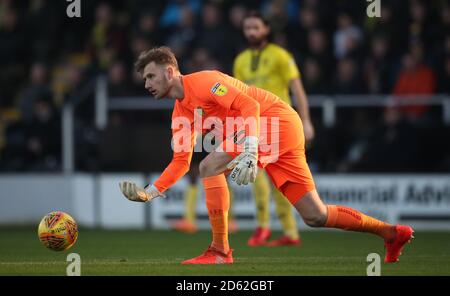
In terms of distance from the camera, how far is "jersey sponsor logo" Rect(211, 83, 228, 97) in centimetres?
823

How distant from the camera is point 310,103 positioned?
49.7ft

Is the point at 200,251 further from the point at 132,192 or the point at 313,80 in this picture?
the point at 313,80

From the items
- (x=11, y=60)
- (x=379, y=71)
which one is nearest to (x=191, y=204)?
(x=379, y=71)

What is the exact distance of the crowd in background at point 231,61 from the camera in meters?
14.7

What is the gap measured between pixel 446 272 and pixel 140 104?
330 inches

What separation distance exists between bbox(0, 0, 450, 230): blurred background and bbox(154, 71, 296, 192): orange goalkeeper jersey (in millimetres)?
5962

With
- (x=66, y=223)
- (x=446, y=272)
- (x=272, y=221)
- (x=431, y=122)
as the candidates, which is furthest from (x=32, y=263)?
(x=431, y=122)

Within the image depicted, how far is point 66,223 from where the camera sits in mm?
8984

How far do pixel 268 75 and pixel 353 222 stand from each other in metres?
3.34

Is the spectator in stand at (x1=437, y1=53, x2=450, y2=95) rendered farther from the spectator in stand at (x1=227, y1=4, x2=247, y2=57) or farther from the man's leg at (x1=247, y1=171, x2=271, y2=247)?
the man's leg at (x1=247, y1=171, x2=271, y2=247)

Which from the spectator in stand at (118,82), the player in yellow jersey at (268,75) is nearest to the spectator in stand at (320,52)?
the spectator in stand at (118,82)

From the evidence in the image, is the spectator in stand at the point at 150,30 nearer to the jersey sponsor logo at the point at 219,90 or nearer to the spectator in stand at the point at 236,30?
the spectator in stand at the point at 236,30

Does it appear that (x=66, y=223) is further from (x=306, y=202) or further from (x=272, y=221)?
(x=272, y=221)

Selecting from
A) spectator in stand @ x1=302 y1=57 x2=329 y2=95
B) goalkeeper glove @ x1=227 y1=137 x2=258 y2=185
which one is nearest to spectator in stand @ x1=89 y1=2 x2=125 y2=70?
spectator in stand @ x1=302 y1=57 x2=329 y2=95
